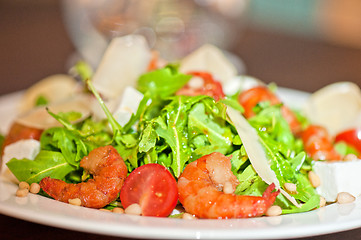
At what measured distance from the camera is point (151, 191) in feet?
5.45

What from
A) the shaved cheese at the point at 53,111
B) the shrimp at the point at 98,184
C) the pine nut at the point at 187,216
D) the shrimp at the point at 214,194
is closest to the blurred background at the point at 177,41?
the shaved cheese at the point at 53,111

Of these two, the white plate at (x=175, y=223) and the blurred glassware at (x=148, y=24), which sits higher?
the white plate at (x=175, y=223)

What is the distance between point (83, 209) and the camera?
5.21ft

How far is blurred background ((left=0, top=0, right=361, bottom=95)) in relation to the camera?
5.02 metres

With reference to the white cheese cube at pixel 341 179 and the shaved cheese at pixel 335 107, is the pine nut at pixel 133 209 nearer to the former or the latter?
the white cheese cube at pixel 341 179

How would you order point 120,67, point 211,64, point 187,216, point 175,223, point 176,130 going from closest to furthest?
point 175,223 < point 187,216 < point 176,130 < point 120,67 < point 211,64

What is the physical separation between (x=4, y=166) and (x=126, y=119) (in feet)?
2.01

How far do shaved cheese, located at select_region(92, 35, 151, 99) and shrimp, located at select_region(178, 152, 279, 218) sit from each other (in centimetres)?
93

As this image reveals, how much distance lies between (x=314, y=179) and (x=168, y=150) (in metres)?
0.67

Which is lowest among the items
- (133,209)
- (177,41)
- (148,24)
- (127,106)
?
(177,41)

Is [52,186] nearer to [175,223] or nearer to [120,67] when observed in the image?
[175,223]

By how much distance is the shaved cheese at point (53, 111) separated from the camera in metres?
2.31

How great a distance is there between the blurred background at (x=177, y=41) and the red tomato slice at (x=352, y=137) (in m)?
2.04

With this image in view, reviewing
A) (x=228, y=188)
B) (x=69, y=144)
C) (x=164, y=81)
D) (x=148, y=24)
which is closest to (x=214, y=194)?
(x=228, y=188)
